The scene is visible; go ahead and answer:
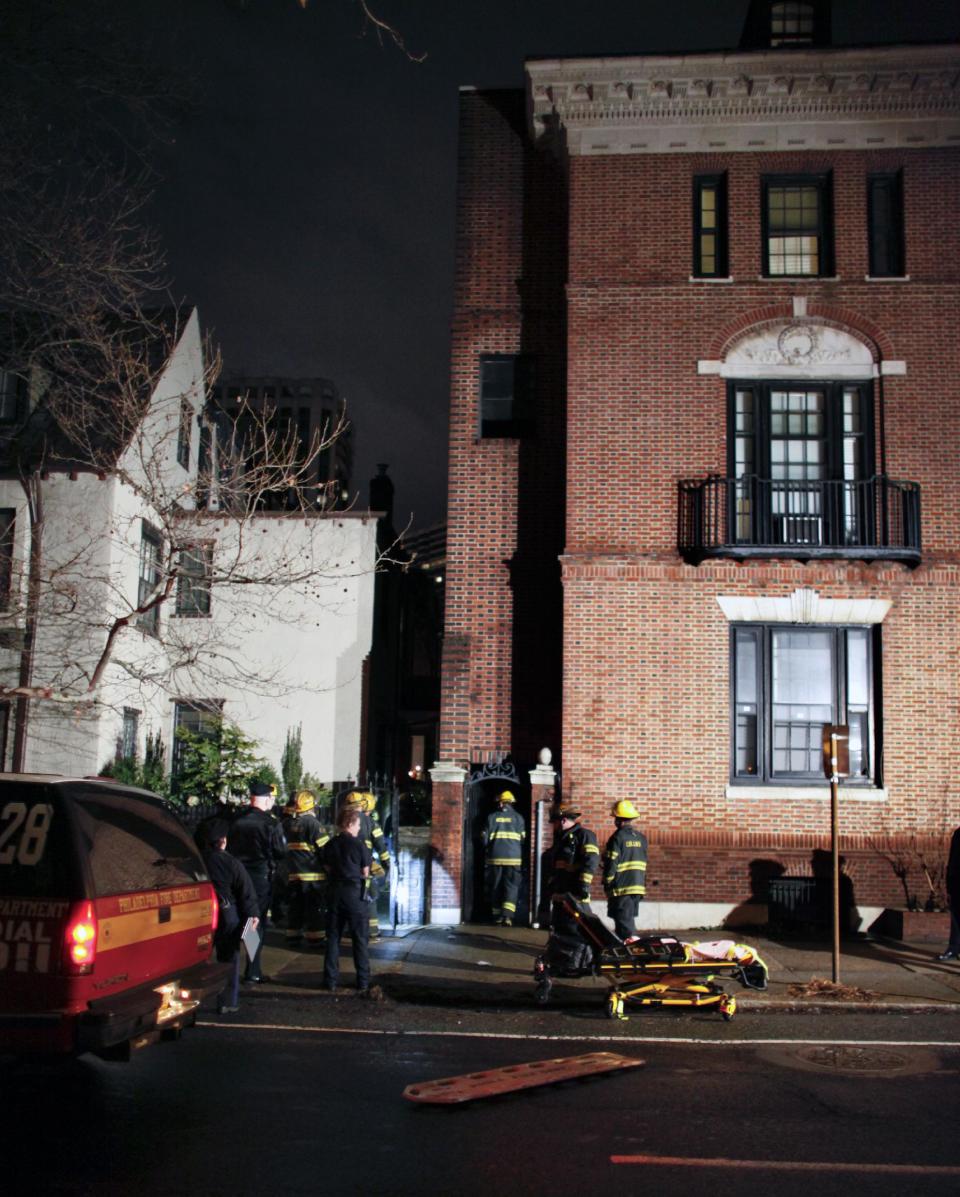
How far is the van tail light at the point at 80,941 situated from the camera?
6.34 meters

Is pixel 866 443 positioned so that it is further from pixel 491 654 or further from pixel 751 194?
pixel 491 654

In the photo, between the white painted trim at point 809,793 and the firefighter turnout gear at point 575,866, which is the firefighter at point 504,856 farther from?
the firefighter turnout gear at point 575,866

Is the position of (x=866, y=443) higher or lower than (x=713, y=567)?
higher

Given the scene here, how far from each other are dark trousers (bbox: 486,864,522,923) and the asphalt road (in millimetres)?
5852

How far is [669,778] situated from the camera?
52.2 ft

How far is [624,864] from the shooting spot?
1251 cm

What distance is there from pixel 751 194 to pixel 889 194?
1.99 metres

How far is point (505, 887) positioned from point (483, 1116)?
891 cm

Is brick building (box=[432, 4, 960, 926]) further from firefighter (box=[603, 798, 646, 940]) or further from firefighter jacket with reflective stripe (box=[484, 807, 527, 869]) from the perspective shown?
firefighter (box=[603, 798, 646, 940])

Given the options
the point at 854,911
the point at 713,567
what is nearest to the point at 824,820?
the point at 854,911

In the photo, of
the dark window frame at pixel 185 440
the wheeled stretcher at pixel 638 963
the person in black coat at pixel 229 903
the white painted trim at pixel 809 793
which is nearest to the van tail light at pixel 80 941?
the person in black coat at pixel 229 903

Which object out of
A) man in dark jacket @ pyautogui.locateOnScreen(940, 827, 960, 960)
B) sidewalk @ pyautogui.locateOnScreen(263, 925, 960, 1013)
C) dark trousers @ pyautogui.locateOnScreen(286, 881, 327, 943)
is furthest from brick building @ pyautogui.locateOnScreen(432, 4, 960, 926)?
dark trousers @ pyautogui.locateOnScreen(286, 881, 327, 943)

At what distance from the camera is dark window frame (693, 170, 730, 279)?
1742 centimetres

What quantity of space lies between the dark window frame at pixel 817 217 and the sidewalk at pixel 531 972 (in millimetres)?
9228
